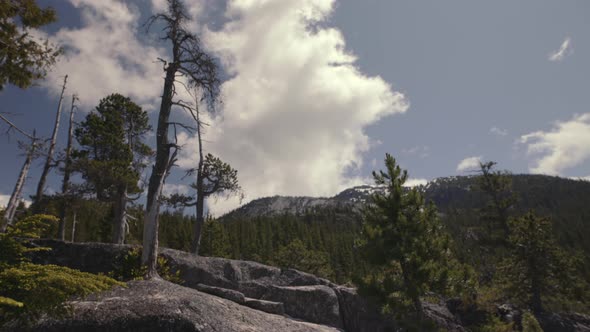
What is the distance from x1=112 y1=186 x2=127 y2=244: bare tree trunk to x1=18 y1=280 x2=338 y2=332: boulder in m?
12.7

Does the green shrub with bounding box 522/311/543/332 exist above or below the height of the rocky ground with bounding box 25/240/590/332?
below

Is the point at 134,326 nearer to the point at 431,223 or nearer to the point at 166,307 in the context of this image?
the point at 166,307

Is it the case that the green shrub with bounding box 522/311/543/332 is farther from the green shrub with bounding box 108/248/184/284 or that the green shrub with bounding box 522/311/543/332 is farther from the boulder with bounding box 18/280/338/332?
the green shrub with bounding box 108/248/184/284

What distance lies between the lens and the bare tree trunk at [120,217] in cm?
1938

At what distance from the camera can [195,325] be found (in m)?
6.64

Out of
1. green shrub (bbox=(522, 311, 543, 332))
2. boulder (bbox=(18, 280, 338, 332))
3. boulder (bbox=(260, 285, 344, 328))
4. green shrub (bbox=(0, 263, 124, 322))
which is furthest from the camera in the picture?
green shrub (bbox=(522, 311, 543, 332))

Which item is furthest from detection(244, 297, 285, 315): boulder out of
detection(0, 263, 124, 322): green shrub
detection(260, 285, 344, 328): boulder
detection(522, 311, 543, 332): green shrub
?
detection(522, 311, 543, 332): green shrub

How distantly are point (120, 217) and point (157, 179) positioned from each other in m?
10.6

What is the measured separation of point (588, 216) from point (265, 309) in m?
132

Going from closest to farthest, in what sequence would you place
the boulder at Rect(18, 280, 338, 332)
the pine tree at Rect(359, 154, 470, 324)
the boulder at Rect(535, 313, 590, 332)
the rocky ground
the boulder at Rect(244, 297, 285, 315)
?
the boulder at Rect(18, 280, 338, 332) → the rocky ground → the boulder at Rect(244, 297, 285, 315) → the pine tree at Rect(359, 154, 470, 324) → the boulder at Rect(535, 313, 590, 332)

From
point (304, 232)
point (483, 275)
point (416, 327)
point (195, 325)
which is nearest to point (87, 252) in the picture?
point (195, 325)

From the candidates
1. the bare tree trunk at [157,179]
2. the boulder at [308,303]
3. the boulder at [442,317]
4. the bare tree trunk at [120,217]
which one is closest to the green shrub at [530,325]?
the boulder at [442,317]

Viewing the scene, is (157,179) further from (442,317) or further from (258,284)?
(442,317)

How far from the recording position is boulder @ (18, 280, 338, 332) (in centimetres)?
654
